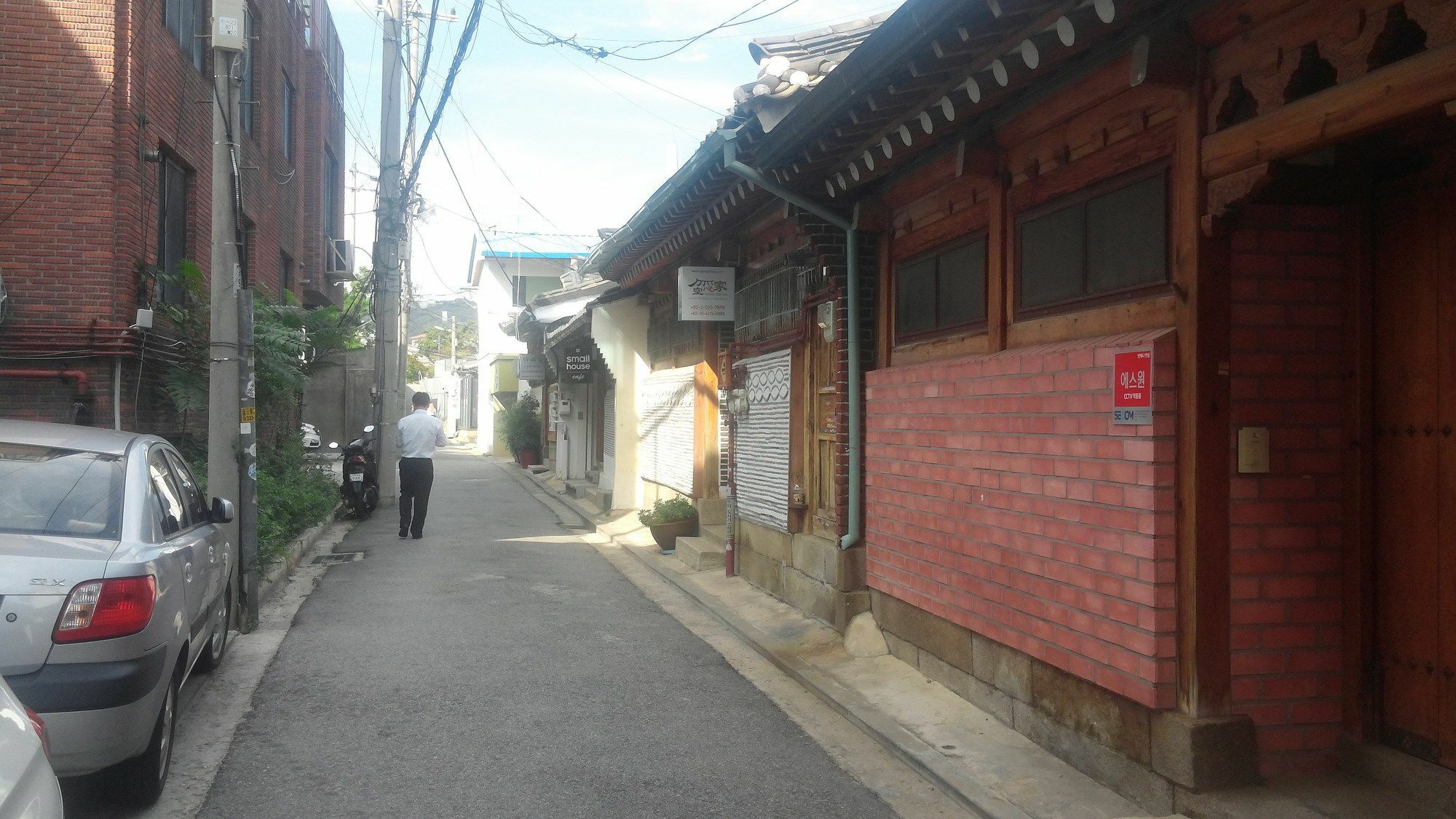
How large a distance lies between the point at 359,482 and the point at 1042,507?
13.6 meters

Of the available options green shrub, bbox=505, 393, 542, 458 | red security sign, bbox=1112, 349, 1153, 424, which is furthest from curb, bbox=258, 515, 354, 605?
green shrub, bbox=505, 393, 542, 458

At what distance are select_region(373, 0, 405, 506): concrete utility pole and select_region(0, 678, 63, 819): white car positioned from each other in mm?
16462

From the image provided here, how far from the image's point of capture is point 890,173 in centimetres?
743

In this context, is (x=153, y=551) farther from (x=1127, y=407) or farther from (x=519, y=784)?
(x=1127, y=407)

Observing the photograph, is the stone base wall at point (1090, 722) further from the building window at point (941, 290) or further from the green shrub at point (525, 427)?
the green shrub at point (525, 427)

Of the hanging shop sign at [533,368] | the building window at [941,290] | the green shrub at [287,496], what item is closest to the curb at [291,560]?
the green shrub at [287,496]

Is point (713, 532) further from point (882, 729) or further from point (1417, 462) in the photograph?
point (1417, 462)

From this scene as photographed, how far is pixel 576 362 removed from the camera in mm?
21469

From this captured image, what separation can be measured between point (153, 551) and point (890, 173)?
16.2 feet

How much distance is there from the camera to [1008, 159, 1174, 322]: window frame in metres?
4.77

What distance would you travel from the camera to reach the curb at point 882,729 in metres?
4.90

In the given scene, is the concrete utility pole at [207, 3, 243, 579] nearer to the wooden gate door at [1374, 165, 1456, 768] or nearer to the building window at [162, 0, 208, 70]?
the building window at [162, 0, 208, 70]

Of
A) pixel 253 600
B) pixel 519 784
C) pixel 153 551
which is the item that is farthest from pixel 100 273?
pixel 519 784

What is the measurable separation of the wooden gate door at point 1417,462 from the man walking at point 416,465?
11.8 meters
